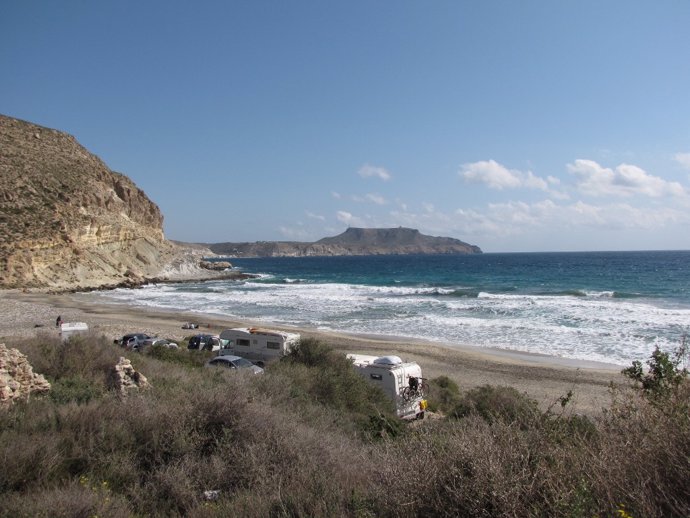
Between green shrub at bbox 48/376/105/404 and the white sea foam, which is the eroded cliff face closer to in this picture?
the white sea foam

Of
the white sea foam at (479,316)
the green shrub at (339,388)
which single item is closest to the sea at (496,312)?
the white sea foam at (479,316)

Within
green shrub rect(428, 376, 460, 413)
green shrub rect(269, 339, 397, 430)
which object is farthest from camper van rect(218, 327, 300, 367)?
green shrub rect(428, 376, 460, 413)

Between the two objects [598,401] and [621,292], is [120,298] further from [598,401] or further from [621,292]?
[621,292]

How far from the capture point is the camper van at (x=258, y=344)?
16.3 metres

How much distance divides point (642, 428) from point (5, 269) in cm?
5446

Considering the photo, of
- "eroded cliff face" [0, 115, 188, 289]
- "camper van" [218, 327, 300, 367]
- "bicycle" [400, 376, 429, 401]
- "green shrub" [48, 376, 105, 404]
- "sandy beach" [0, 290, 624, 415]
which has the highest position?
"eroded cliff face" [0, 115, 188, 289]

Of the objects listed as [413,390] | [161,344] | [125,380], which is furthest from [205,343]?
[125,380]

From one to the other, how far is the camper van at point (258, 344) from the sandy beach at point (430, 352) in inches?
184

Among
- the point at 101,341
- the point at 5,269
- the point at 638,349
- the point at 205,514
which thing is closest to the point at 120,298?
the point at 5,269

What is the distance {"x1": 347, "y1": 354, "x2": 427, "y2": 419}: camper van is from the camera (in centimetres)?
1291

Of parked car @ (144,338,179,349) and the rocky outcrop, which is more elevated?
the rocky outcrop

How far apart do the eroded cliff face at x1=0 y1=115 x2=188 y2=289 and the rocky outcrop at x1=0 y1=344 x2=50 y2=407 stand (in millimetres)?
45587

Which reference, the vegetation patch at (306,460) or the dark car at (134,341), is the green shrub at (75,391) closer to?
the vegetation patch at (306,460)

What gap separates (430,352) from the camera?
2411cm
